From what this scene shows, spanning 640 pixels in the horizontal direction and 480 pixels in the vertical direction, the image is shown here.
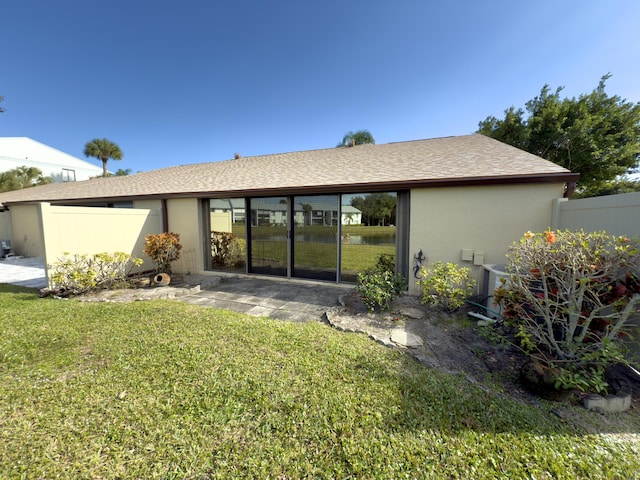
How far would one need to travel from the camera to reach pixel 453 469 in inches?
72.2

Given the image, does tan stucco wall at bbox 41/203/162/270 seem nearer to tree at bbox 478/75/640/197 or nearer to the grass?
the grass

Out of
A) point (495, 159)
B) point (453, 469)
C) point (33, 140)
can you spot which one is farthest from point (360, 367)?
point (33, 140)

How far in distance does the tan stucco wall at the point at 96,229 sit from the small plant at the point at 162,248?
3.30 feet

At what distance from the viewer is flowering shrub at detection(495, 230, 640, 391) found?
251 centimetres

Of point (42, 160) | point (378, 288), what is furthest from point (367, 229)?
point (42, 160)

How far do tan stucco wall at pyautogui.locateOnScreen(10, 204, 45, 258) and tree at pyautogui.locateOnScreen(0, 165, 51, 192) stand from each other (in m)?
16.0

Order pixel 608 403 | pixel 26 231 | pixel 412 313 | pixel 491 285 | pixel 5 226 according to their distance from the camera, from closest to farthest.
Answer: pixel 608 403, pixel 491 285, pixel 412 313, pixel 26 231, pixel 5 226

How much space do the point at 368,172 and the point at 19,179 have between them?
3540 centimetres

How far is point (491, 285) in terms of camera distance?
469 cm

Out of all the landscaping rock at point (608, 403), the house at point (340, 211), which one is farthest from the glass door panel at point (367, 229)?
the landscaping rock at point (608, 403)

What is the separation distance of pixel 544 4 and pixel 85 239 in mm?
14896

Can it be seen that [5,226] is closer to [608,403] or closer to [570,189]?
[608,403]

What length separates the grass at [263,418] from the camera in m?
1.87

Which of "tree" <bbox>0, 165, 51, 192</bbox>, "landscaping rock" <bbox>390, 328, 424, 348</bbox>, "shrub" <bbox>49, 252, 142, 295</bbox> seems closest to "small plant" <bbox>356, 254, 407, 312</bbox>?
"landscaping rock" <bbox>390, 328, 424, 348</bbox>
